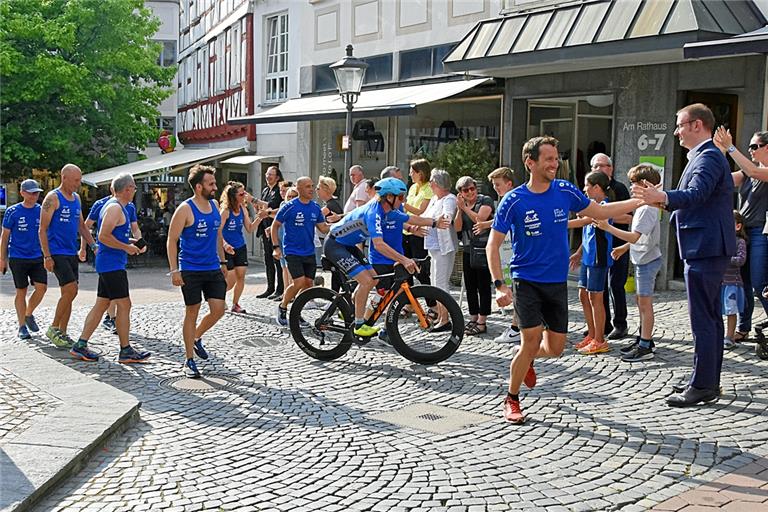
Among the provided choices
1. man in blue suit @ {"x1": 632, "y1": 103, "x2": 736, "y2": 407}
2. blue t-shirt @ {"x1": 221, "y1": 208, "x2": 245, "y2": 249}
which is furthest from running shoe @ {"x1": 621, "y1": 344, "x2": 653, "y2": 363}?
blue t-shirt @ {"x1": 221, "y1": 208, "x2": 245, "y2": 249}

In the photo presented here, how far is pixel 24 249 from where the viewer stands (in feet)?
33.1

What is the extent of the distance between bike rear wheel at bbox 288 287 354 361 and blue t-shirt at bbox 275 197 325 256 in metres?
1.56

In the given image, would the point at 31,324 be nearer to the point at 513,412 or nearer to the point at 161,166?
the point at 513,412

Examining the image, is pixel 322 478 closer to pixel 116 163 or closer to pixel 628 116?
pixel 628 116

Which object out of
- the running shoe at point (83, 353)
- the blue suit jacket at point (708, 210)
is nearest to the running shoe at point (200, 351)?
the running shoe at point (83, 353)

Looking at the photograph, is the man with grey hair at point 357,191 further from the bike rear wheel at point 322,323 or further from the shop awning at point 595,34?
the bike rear wheel at point 322,323

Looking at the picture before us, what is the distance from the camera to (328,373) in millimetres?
8141

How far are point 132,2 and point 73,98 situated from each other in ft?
12.7

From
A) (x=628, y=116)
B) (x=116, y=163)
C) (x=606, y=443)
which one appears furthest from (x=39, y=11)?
(x=606, y=443)

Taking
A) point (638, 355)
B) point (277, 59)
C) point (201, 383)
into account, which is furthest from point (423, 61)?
point (201, 383)

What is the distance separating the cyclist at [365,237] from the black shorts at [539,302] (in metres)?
2.33

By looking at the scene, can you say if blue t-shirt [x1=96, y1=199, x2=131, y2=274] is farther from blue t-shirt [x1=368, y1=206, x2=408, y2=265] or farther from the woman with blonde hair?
the woman with blonde hair

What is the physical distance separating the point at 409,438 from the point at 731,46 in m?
6.35

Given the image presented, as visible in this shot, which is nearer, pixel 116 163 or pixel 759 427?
pixel 759 427
